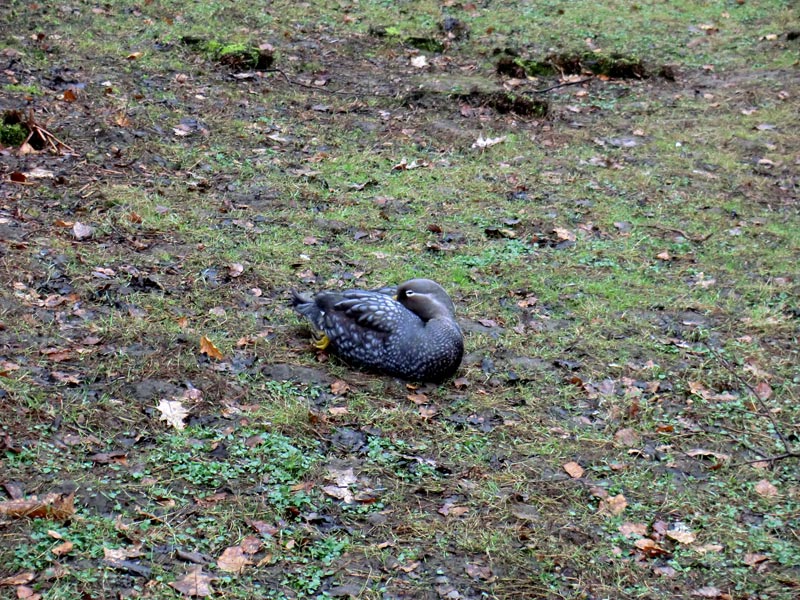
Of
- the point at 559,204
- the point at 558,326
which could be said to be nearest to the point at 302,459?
the point at 558,326

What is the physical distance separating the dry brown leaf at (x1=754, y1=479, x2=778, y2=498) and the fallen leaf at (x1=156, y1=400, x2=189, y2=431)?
3163mm

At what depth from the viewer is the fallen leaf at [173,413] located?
4967 millimetres

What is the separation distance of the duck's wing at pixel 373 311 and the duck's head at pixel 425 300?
0.09 m

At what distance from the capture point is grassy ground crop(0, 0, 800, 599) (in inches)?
171

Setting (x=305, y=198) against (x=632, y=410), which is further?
(x=305, y=198)

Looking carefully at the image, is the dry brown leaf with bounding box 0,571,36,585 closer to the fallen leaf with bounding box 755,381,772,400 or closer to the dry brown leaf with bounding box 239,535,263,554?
the dry brown leaf with bounding box 239,535,263,554

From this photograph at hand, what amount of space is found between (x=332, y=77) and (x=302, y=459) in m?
7.31

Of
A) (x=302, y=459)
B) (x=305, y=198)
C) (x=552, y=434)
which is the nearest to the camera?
(x=302, y=459)

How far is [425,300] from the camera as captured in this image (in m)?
6.04

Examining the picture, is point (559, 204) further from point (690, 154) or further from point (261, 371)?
point (261, 371)

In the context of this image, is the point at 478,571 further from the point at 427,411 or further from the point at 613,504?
the point at 427,411

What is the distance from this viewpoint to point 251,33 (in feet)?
39.0

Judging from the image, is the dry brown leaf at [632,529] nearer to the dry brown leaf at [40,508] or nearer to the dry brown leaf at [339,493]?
the dry brown leaf at [339,493]

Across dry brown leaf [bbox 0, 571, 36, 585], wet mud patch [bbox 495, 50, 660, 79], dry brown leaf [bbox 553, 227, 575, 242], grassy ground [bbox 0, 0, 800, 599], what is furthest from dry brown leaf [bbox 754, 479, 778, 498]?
wet mud patch [bbox 495, 50, 660, 79]
